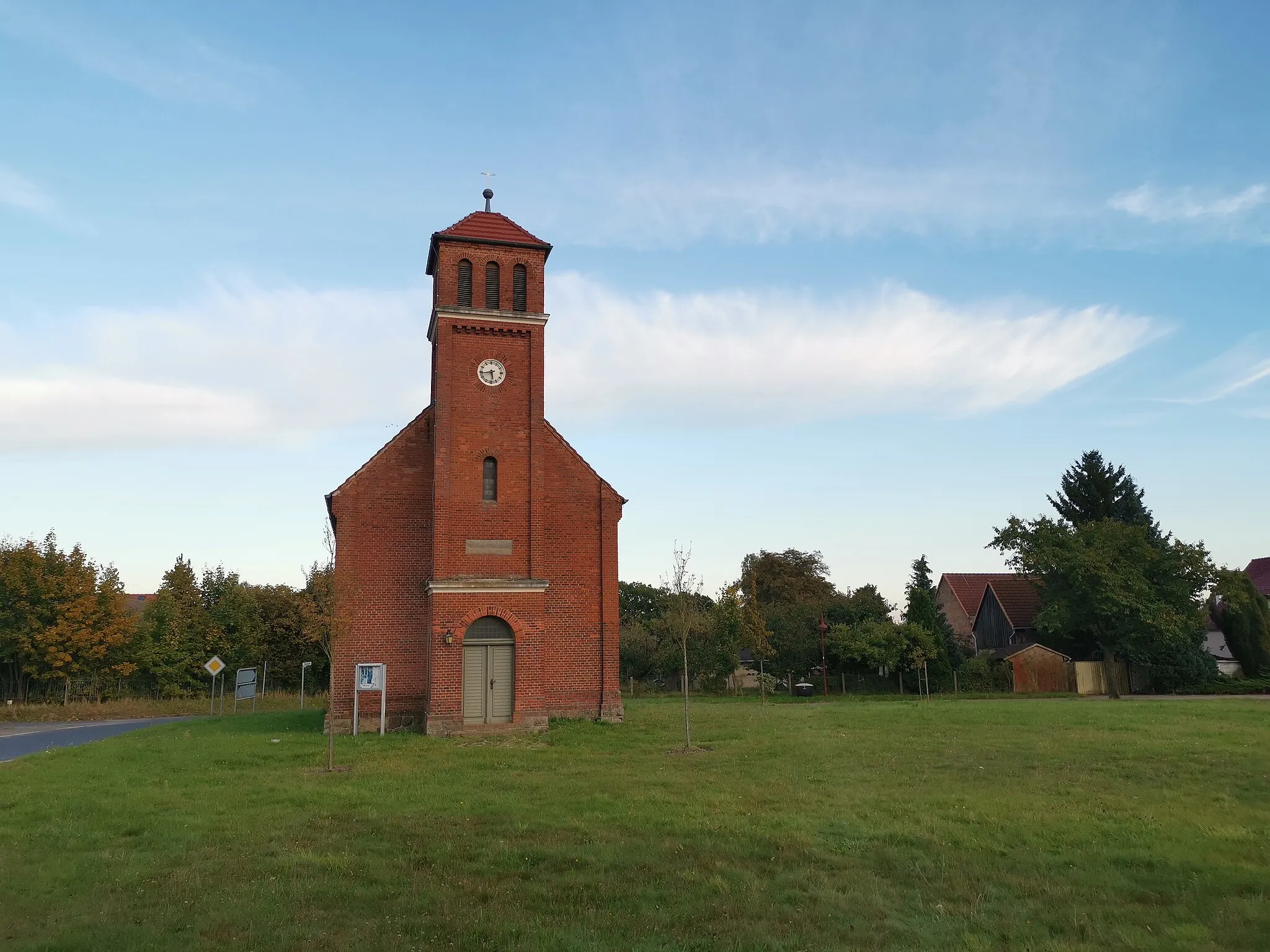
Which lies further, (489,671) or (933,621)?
(933,621)

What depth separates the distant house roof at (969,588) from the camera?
60.3 m

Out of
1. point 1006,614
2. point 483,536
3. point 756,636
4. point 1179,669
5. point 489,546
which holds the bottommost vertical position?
point 1179,669

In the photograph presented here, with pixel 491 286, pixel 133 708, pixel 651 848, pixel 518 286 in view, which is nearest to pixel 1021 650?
pixel 518 286

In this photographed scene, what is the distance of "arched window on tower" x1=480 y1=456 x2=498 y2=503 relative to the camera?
2364 cm

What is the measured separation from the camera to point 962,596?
202ft

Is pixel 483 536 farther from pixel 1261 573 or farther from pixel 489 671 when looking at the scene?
pixel 1261 573

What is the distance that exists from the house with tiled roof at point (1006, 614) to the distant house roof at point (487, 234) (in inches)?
1518

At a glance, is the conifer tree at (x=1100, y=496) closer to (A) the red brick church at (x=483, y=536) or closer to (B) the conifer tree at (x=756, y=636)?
(B) the conifer tree at (x=756, y=636)

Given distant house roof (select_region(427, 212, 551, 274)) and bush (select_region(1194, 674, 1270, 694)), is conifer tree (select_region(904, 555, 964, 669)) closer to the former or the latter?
bush (select_region(1194, 674, 1270, 694))

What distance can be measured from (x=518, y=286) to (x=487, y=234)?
1.73 meters

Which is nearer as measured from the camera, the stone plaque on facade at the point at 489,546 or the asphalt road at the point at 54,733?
the asphalt road at the point at 54,733

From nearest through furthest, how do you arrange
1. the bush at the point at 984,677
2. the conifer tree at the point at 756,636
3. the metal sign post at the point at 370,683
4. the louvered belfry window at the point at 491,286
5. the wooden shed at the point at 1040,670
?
the metal sign post at the point at 370,683 → the louvered belfry window at the point at 491,286 → the wooden shed at the point at 1040,670 → the bush at the point at 984,677 → the conifer tree at the point at 756,636

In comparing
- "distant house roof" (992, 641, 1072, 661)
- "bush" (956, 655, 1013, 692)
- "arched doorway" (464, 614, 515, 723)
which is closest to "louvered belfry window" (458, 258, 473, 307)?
"arched doorway" (464, 614, 515, 723)

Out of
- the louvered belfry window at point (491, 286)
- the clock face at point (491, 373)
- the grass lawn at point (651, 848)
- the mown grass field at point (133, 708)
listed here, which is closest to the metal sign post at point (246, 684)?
the mown grass field at point (133, 708)
